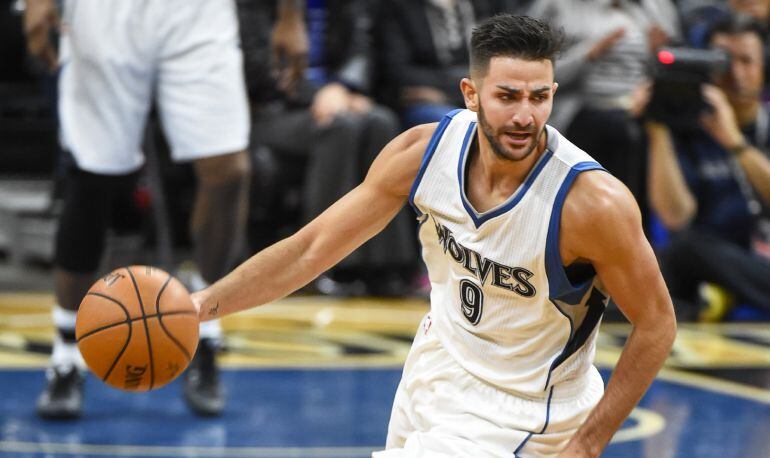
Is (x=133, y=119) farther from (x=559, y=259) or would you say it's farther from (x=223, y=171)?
(x=559, y=259)

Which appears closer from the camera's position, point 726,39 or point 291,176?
point 726,39

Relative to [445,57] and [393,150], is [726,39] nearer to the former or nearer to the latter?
[445,57]

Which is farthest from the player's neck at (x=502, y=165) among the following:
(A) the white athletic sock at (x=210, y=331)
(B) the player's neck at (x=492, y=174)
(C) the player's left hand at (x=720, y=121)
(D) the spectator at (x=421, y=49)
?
(D) the spectator at (x=421, y=49)

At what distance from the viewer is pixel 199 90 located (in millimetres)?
4805

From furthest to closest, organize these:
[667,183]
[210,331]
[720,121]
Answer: [667,183], [720,121], [210,331]

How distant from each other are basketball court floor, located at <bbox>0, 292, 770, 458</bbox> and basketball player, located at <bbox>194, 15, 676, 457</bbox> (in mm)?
1292

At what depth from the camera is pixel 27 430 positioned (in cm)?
459

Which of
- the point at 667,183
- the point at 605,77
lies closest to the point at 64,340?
the point at 667,183

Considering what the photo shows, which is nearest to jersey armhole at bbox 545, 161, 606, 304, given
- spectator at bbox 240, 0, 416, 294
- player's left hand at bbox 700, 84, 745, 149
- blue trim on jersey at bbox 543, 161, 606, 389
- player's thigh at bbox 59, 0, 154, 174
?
blue trim on jersey at bbox 543, 161, 606, 389

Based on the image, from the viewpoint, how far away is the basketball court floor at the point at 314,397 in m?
4.48

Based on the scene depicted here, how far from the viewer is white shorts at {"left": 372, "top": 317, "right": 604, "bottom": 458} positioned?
2990 mm

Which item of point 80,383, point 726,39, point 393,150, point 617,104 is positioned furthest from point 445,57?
point 393,150

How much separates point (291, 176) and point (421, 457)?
482 centimetres

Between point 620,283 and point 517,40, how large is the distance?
0.58 metres
